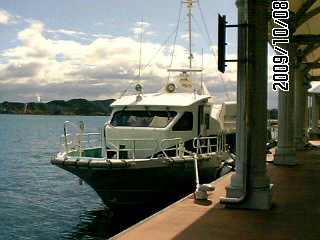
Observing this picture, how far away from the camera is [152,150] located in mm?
13539

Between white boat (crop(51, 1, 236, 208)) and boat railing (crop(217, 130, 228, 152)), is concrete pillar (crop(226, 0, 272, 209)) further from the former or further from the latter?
boat railing (crop(217, 130, 228, 152))

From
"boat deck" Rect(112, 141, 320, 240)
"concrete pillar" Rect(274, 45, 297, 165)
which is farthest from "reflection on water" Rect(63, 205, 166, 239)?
"boat deck" Rect(112, 141, 320, 240)

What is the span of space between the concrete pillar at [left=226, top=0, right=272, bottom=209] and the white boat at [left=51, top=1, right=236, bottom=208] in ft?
11.0

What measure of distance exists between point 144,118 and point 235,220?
8.07m

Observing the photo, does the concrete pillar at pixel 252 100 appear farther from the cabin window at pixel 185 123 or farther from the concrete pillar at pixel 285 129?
the cabin window at pixel 185 123

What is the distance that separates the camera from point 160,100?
14500 mm

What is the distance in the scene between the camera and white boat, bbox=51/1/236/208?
39.5 ft

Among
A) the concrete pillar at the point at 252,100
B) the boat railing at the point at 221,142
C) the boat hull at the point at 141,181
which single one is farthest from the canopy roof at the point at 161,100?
the concrete pillar at the point at 252,100

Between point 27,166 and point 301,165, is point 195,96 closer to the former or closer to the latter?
point 301,165

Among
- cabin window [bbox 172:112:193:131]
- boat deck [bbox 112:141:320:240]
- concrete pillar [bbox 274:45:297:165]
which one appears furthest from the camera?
cabin window [bbox 172:112:193:131]

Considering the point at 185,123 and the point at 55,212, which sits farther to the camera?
the point at 55,212

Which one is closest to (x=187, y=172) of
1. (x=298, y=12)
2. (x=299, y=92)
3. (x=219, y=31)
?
(x=298, y=12)

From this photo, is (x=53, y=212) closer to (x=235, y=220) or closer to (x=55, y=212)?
(x=55, y=212)

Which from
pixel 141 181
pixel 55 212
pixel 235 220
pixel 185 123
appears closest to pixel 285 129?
pixel 185 123
